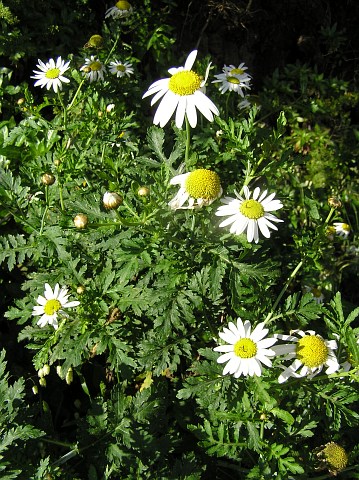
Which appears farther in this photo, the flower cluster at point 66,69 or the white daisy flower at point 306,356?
the flower cluster at point 66,69

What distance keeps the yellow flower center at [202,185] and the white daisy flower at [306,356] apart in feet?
2.10

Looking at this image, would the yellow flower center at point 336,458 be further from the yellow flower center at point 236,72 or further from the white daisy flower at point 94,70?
the white daisy flower at point 94,70

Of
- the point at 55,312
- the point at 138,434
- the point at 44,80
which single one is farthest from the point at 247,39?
the point at 138,434

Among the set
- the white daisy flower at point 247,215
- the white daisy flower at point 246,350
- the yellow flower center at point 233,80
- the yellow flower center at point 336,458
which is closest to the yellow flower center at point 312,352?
the white daisy flower at point 246,350

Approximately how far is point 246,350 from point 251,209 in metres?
0.56

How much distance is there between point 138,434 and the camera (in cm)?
224

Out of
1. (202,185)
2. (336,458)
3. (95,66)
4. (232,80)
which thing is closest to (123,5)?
(95,66)

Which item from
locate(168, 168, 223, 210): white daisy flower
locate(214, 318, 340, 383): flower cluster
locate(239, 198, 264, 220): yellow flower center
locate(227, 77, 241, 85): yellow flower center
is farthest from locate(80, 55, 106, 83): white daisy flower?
locate(214, 318, 340, 383): flower cluster

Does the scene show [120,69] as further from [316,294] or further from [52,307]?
[316,294]

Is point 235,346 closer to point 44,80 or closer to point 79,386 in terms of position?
point 79,386

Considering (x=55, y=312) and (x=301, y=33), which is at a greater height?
(x=301, y=33)

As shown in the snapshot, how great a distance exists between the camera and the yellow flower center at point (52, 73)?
2829 millimetres

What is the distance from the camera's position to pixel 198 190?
79.2 inches

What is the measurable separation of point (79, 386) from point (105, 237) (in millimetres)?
1122
